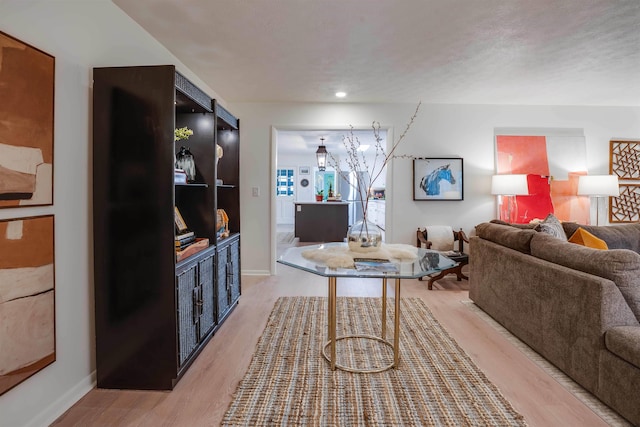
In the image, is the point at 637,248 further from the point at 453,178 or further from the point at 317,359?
the point at 317,359

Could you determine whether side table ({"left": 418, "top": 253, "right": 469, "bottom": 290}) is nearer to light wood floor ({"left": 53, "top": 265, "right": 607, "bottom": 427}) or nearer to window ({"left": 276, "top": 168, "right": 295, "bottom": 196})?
light wood floor ({"left": 53, "top": 265, "right": 607, "bottom": 427})

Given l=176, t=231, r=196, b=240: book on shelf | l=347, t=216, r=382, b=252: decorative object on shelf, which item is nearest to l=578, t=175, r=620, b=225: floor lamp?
l=347, t=216, r=382, b=252: decorative object on shelf

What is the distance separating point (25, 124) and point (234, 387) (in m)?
1.72

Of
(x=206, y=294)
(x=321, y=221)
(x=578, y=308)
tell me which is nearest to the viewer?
(x=578, y=308)

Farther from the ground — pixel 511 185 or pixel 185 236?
pixel 511 185

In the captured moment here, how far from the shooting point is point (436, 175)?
187 inches

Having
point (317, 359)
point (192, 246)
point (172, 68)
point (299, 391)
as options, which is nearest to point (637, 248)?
point (317, 359)

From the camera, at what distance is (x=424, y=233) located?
184 inches

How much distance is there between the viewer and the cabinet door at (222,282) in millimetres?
2965

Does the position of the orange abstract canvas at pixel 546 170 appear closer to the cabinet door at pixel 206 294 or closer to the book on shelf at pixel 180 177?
the cabinet door at pixel 206 294

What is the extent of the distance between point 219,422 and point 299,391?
0.47 meters

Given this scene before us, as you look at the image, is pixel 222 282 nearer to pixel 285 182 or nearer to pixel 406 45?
pixel 406 45

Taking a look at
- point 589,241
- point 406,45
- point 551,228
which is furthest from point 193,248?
point 589,241

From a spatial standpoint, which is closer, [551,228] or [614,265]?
[614,265]
